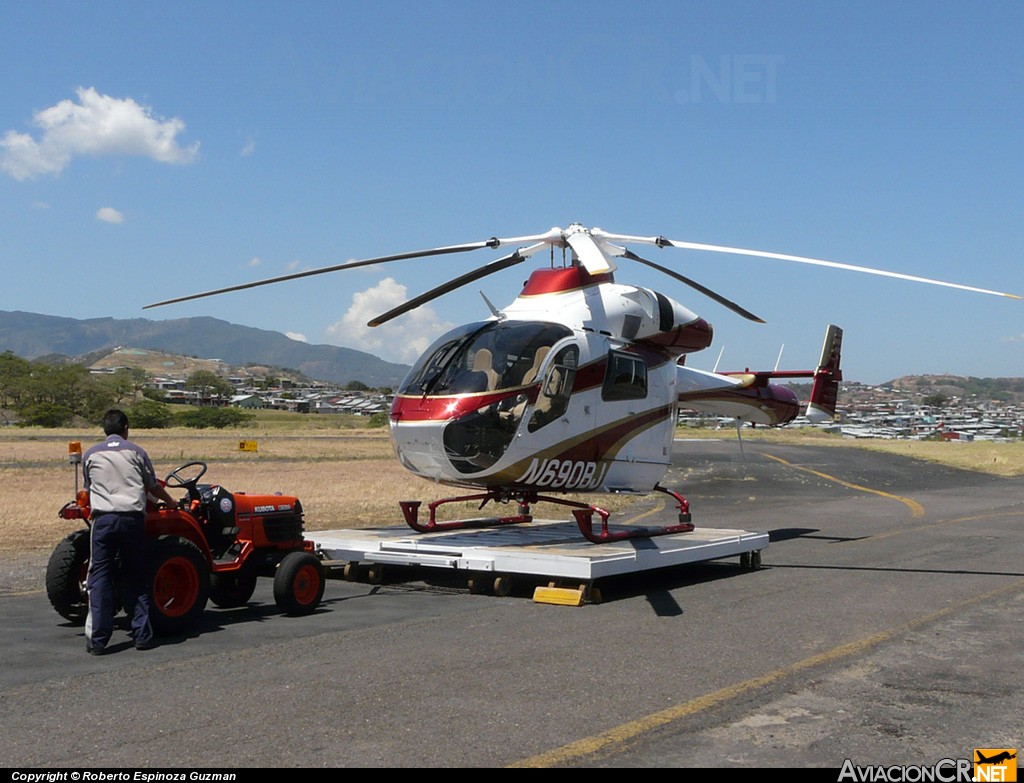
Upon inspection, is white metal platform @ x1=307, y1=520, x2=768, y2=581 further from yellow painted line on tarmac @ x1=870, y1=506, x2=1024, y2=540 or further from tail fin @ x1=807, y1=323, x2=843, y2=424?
tail fin @ x1=807, y1=323, x2=843, y2=424

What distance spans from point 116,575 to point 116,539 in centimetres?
34

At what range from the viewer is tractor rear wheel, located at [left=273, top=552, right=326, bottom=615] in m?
9.80

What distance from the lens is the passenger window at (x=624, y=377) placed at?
45.8 ft

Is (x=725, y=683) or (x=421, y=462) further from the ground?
(x=421, y=462)

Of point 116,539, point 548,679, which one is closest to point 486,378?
point 116,539

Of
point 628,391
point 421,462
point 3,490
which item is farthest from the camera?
point 3,490

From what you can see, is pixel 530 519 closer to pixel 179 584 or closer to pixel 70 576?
pixel 179 584

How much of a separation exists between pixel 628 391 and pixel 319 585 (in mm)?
5925

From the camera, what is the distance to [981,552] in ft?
51.4

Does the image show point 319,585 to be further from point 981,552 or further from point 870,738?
point 981,552

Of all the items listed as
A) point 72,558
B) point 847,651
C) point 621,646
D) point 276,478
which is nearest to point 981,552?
point 847,651

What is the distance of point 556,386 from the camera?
12.9m

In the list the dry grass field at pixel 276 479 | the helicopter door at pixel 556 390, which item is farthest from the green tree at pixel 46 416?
the helicopter door at pixel 556 390

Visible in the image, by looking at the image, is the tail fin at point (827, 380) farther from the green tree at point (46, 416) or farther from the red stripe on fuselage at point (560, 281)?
the green tree at point (46, 416)
